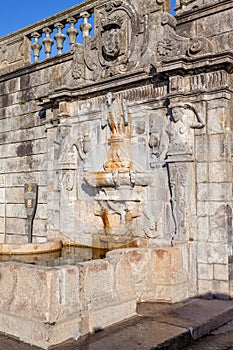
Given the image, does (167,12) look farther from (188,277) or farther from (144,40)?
(188,277)

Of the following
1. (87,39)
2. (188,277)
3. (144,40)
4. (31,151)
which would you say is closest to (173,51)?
(144,40)

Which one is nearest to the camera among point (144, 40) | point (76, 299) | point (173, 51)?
point (76, 299)

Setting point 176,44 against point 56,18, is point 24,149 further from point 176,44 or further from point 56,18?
point 176,44

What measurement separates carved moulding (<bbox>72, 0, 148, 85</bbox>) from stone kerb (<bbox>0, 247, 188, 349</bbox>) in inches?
138

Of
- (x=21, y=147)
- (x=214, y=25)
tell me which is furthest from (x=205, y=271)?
(x=21, y=147)

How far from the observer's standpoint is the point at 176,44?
20.8ft

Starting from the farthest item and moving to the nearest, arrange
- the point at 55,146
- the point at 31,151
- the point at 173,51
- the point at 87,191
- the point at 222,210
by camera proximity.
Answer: the point at 31,151, the point at 55,146, the point at 87,191, the point at 173,51, the point at 222,210

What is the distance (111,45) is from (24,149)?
3.19 meters

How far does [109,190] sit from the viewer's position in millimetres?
7035

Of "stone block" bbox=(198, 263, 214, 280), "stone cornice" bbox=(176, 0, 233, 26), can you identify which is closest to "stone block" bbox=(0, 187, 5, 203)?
"stone block" bbox=(198, 263, 214, 280)

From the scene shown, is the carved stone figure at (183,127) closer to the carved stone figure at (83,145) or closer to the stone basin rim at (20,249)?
the carved stone figure at (83,145)

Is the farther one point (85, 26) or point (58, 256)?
Answer: point (85, 26)

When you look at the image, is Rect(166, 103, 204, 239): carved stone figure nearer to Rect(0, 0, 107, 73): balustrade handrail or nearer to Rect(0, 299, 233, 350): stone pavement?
Rect(0, 299, 233, 350): stone pavement

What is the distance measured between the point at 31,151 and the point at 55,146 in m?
1.04
